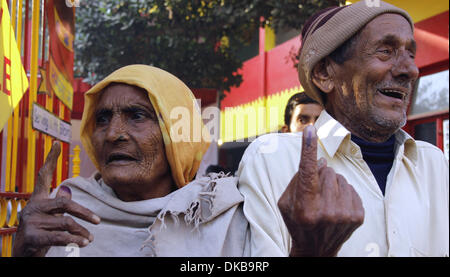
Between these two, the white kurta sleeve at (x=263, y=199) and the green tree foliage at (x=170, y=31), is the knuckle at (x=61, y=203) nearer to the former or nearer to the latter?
the white kurta sleeve at (x=263, y=199)

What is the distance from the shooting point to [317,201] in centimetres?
147

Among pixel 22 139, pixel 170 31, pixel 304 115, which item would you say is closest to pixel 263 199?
pixel 304 115

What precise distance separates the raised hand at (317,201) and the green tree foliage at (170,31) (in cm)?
563

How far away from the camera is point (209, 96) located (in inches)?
307

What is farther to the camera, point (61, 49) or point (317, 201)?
point (61, 49)

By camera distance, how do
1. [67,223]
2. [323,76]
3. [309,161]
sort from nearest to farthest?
[309,161]
[67,223]
[323,76]

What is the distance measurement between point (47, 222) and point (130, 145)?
499mm

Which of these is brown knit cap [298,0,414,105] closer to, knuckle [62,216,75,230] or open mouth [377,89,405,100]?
open mouth [377,89,405,100]

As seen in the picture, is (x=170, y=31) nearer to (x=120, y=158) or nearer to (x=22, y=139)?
(x=22, y=139)

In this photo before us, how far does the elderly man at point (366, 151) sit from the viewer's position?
5.81 feet

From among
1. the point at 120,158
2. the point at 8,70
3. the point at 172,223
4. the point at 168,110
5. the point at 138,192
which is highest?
the point at 8,70

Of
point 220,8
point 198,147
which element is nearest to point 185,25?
point 220,8

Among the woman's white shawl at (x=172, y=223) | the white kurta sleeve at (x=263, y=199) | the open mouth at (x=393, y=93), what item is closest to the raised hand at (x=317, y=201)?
the white kurta sleeve at (x=263, y=199)

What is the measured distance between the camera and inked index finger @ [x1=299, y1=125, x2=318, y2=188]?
1466 millimetres
